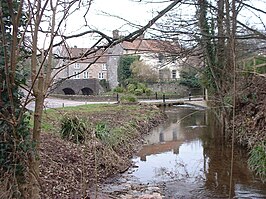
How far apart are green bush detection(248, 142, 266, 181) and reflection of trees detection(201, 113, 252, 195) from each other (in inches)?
8.0

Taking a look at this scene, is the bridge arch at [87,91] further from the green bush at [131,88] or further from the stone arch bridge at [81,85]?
the green bush at [131,88]

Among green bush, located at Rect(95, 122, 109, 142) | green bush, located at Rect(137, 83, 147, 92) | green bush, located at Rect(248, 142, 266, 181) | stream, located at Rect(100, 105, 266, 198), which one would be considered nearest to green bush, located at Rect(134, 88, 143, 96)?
green bush, located at Rect(137, 83, 147, 92)

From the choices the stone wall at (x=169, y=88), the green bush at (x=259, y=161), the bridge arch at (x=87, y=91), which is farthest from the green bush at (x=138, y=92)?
the green bush at (x=259, y=161)

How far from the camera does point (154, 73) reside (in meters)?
36.4

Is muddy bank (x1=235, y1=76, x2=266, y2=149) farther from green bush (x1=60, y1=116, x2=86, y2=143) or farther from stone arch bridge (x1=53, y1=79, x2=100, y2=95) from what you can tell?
stone arch bridge (x1=53, y1=79, x2=100, y2=95)

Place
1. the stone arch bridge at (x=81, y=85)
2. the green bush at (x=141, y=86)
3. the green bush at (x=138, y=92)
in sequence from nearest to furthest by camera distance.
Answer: the green bush at (x=138, y=92) → the green bush at (x=141, y=86) → the stone arch bridge at (x=81, y=85)

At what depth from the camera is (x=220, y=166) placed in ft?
30.1

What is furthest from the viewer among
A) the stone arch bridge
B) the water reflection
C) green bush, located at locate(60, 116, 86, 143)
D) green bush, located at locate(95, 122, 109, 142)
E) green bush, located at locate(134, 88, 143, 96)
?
the stone arch bridge

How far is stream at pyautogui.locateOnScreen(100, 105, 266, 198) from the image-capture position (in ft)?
23.5

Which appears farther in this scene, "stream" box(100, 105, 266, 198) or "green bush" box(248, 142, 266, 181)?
"green bush" box(248, 142, 266, 181)

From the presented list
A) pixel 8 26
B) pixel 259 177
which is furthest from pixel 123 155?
pixel 8 26

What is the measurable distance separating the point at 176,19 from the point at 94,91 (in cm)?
3127

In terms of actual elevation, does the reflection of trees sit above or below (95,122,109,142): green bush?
below

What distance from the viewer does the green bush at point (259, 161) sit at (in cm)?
790
